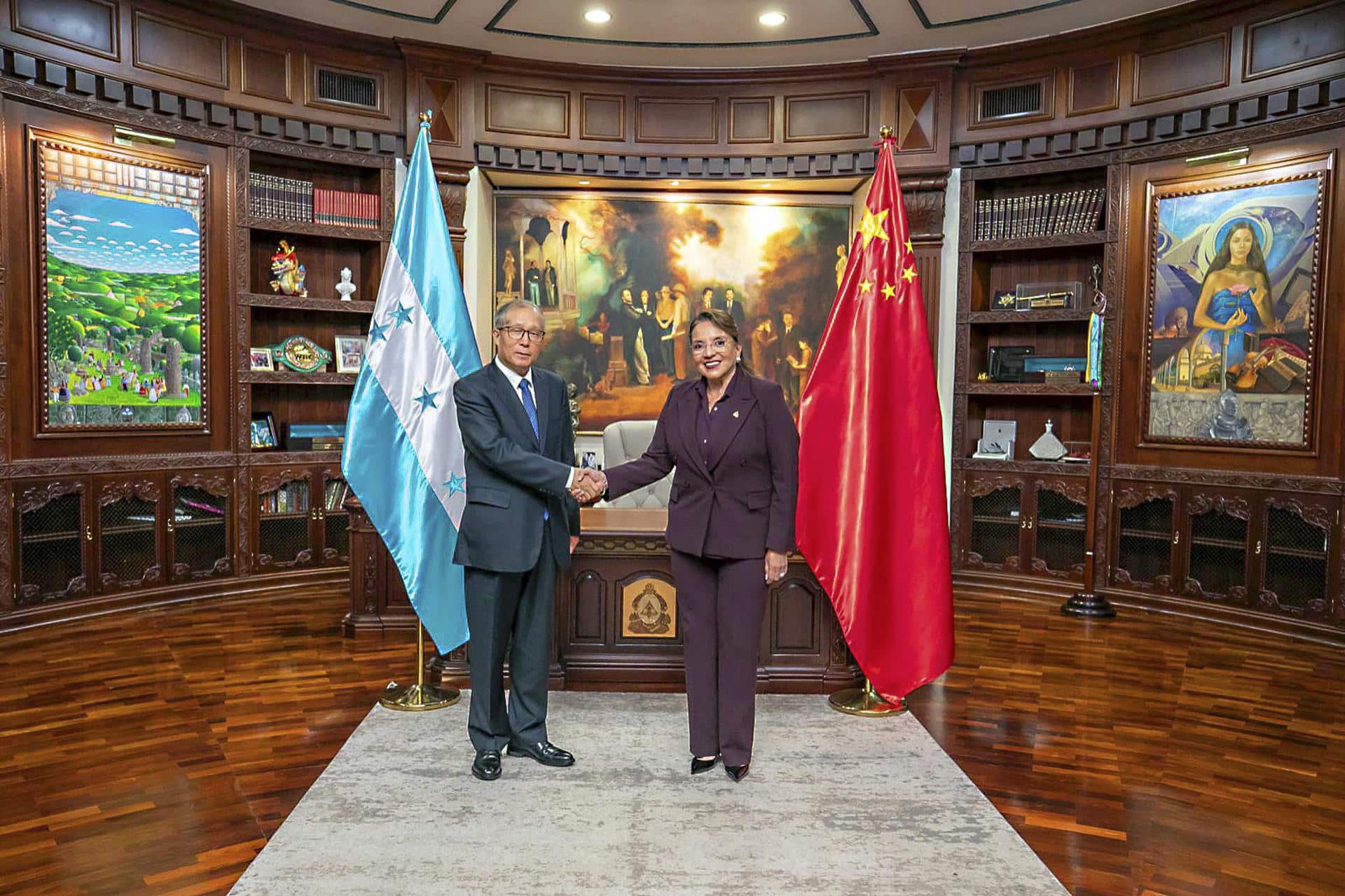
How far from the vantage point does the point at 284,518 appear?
632 centimetres

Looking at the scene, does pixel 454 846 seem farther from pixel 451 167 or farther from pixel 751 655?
pixel 451 167

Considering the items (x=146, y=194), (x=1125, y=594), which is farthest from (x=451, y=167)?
(x=1125, y=594)

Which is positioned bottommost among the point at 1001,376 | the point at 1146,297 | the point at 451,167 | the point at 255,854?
the point at 255,854

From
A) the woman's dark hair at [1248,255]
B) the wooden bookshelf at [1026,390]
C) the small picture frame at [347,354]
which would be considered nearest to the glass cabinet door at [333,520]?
the small picture frame at [347,354]

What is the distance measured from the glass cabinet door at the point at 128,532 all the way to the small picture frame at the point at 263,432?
28.4 inches

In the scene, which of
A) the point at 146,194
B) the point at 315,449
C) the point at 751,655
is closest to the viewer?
the point at 751,655

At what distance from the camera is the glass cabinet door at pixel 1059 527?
248 inches

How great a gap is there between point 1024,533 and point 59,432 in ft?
20.7

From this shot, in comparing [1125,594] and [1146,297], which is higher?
[1146,297]

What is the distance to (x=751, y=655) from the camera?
312 centimetres

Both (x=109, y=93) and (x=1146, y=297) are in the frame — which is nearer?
(x=109, y=93)

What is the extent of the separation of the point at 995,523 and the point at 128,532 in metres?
5.86

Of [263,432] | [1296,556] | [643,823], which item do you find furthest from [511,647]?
[1296,556]

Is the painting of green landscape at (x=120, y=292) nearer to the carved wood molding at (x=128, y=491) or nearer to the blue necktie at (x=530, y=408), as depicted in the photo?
the carved wood molding at (x=128, y=491)
